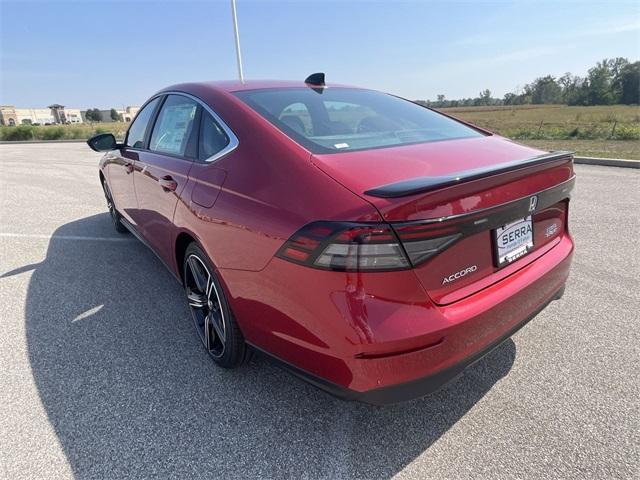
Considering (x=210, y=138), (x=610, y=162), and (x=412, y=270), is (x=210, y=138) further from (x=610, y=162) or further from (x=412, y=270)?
(x=610, y=162)

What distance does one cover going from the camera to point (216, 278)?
2.17 metres

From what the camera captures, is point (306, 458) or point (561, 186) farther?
point (561, 186)

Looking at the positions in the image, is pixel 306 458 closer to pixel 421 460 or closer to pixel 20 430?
pixel 421 460

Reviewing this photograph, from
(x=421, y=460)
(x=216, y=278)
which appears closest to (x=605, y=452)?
(x=421, y=460)

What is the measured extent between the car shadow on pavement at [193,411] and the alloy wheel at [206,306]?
5.5 inches

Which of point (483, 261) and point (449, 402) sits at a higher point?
point (483, 261)

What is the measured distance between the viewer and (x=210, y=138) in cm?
228

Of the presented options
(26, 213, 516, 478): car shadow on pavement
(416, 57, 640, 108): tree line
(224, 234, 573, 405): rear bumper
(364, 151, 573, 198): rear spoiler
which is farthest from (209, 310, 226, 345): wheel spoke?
(416, 57, 640, 108): tree line

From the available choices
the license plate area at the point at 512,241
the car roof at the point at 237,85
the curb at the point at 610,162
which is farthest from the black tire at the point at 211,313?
the curb at the point at 610,162

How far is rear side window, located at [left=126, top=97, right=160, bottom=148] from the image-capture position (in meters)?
3.49

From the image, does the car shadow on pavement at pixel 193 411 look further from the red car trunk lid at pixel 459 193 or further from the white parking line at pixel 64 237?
the white parking line at pixel 64 237

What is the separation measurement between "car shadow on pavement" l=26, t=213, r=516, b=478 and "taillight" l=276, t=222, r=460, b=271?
823 mm

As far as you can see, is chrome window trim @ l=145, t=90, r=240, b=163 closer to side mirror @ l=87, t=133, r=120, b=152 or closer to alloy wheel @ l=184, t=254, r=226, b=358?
alloy wheel @ l=184, t=254, r=226, b=358

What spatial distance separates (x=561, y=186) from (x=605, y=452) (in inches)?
48.7
